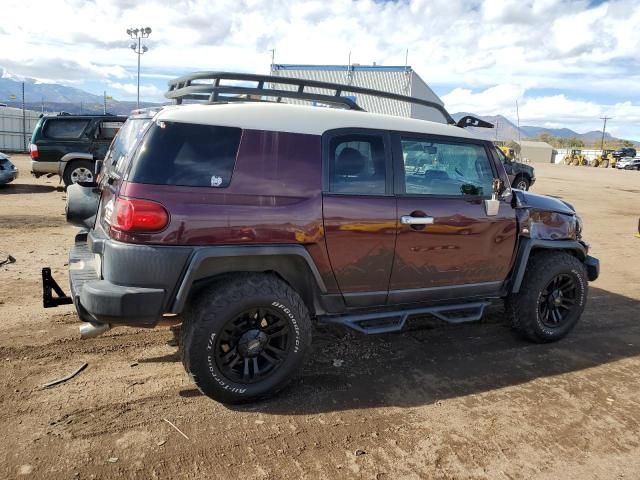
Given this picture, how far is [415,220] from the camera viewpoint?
384 cm

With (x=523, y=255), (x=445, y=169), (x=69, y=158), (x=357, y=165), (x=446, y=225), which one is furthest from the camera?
(x=69, y=158)

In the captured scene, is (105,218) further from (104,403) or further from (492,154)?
(492,154)

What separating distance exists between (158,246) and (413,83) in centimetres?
3235

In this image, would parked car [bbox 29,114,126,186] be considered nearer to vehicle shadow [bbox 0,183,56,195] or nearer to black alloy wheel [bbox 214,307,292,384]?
vehicle shadow [bbox 0,183,56,195]

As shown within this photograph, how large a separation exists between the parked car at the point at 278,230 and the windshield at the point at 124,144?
3 centimetres

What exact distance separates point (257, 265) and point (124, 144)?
53.4 inches

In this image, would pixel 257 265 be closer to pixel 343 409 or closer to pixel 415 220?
pixel 343 409

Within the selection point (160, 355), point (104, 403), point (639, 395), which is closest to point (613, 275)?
point (639, 395)

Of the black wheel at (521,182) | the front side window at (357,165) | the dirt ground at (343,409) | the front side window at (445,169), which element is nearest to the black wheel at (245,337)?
the dirt ground at (343,409)

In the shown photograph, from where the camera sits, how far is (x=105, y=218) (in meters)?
3.35

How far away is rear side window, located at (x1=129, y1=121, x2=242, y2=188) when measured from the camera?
3.12m

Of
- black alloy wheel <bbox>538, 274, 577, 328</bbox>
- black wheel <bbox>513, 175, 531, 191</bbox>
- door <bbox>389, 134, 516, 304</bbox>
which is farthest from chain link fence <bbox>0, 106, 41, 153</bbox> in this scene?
black alloy wheel <bbox>538, 274, 577, 328</bbox>

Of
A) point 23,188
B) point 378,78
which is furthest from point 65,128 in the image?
point 378,78

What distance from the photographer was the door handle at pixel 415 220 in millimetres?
3803
